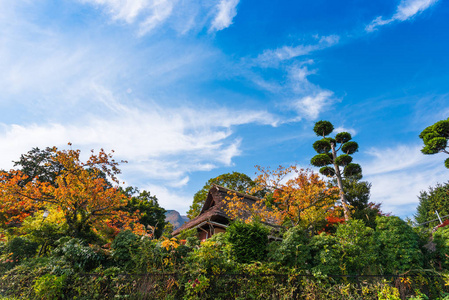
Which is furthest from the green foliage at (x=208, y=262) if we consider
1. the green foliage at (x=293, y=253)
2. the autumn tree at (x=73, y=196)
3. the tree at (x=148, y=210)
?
the tree at (x=148, y=210)

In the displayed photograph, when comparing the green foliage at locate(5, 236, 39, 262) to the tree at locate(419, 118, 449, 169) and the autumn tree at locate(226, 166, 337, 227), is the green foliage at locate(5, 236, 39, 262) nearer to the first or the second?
the autumn tree at locate(226, 166, 337, 227)

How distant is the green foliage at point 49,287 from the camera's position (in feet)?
18.5

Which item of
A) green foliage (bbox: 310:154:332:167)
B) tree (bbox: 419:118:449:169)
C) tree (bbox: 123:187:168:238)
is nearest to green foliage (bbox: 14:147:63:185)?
tree (bbox: 123:187:168:238)

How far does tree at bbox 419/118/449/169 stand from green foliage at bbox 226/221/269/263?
1864 cm

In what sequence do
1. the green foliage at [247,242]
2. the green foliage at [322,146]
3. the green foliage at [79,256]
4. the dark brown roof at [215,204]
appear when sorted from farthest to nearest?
the green foliage at [322,146], the dark brown roof at [215,204], the green foliage at [247,242], the green foliage at [79,256]

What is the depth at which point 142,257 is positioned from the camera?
6527 mm

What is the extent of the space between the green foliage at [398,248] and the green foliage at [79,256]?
8.78 m

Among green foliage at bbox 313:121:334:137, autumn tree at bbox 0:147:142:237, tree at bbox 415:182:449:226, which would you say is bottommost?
autumn tree at bbox 0:147:142:237

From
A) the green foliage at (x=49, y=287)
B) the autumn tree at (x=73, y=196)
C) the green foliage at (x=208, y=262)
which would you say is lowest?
the green foliage at (x=49, y=287)

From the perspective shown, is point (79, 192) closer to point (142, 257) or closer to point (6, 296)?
point (6, 296)

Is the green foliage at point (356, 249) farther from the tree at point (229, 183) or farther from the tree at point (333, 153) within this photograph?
the tree at point (229, 183)

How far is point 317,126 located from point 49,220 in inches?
829

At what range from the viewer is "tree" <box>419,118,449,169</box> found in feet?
61.2

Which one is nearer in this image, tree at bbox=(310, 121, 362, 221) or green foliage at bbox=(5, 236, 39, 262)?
green foliage at bbox=(5, 236, 39, 262)
